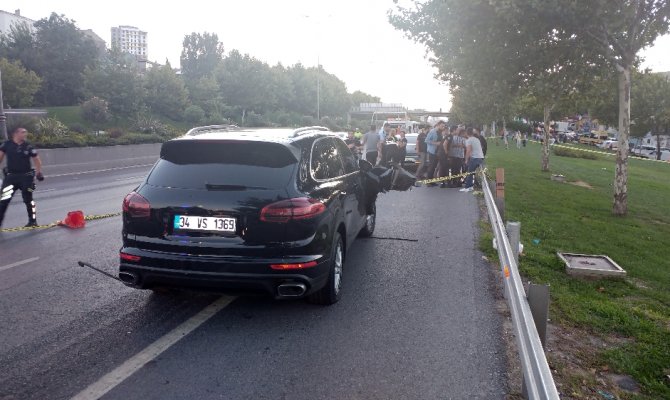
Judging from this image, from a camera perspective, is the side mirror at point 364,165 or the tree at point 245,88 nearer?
the side mirror at point 364,165

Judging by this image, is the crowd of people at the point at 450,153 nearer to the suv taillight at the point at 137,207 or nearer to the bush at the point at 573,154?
the suv taillight at the point at 137,207

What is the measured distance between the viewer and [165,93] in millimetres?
55719

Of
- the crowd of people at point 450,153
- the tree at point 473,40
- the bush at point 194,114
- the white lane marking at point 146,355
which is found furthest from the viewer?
the bush at point 194,114

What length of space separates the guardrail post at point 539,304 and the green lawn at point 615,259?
3.00ft

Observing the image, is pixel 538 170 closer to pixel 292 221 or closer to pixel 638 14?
pixel 638 14

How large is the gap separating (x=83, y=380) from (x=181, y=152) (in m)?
2.11

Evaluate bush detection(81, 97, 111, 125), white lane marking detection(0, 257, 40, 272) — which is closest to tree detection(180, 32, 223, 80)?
bush detection(81, 97, 111, 125)

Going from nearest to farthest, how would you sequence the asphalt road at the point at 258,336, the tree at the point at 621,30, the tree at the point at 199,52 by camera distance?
the asphalt road at the point at 258,336 → the tree at the point at 621,30 → the tree at the point at 199,52

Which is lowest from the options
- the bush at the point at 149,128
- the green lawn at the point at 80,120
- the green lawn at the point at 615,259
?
the green lawn at the point at 615,259

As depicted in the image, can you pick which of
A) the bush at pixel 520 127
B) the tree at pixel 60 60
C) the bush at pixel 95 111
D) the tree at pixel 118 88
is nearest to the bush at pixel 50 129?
the bush at pixel 95 111

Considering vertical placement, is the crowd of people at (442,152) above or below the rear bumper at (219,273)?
above

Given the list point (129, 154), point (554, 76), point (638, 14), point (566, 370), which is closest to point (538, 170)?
point (554, 76)

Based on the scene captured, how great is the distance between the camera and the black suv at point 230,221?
4.57 metres

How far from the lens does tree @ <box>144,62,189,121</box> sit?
5569 centimetres
